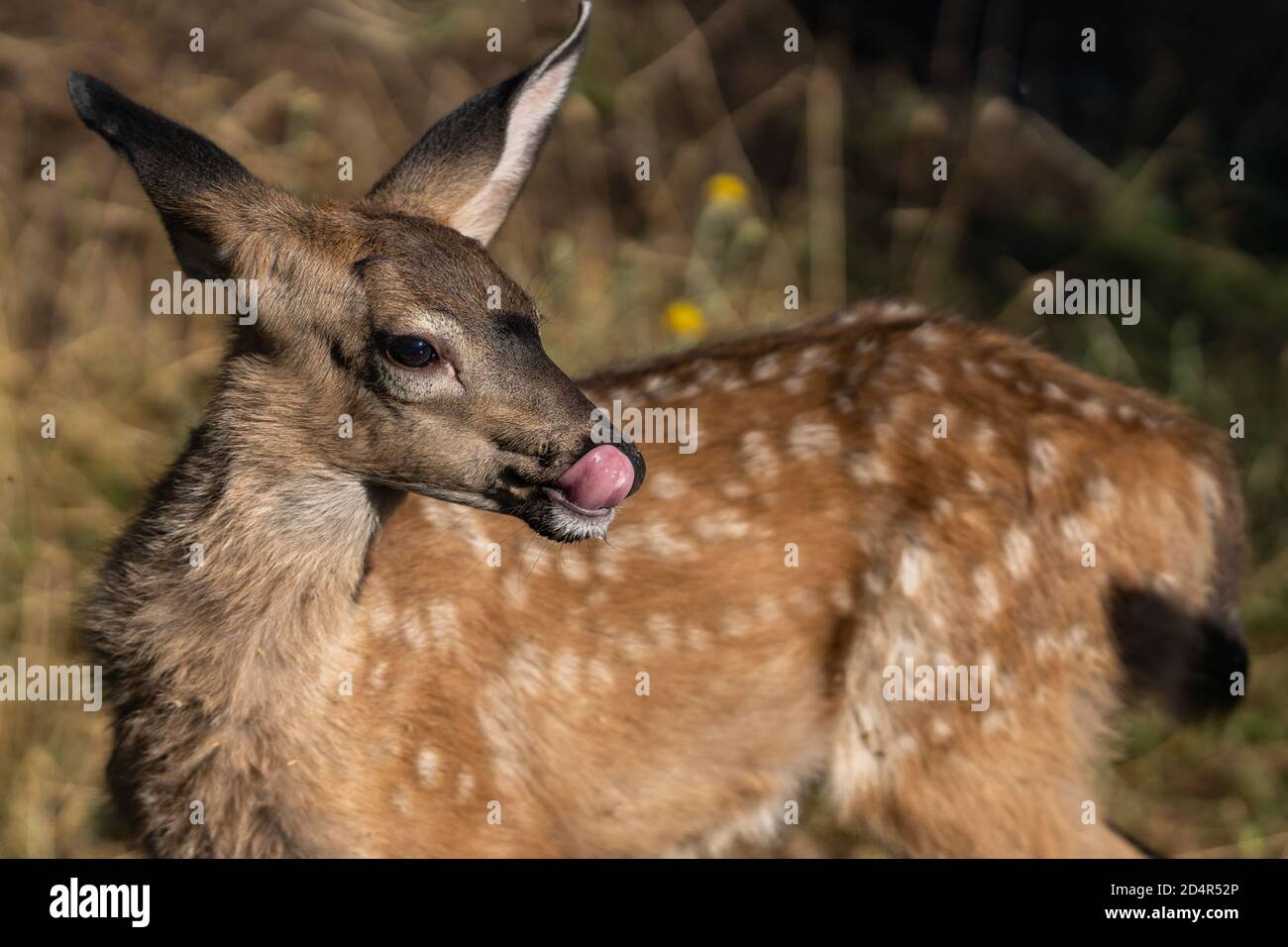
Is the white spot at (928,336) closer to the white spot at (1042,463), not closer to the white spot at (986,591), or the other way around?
A: the white spot at (1042,463)

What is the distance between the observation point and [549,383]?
329cm

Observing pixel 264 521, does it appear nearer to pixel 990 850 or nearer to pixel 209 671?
pixel 209 671

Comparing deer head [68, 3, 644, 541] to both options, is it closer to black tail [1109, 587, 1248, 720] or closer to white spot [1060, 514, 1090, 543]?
white spot [1060, 514, 1090, 543]

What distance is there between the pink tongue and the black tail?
1578mm

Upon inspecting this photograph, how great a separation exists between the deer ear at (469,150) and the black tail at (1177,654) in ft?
6.25

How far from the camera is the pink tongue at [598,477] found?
10.5 feet

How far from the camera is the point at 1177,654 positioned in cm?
423

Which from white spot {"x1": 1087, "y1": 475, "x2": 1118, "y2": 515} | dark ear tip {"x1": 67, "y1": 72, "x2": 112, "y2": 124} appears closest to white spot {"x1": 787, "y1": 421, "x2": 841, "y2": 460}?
white spot {"x1": 1087, "y1": 475, "x2": 1118, "y2": 515}

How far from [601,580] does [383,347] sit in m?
1.06

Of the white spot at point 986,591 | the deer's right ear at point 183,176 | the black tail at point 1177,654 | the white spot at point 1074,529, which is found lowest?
the black tail at point 1177,654

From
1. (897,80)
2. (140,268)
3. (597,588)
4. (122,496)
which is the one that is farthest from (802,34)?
(597,588)

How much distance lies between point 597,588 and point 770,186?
4.23 metres

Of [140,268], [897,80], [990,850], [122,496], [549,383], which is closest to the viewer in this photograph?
[549,383]

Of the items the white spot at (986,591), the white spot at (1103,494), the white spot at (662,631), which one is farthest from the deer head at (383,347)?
the white spot at (1103,494)
